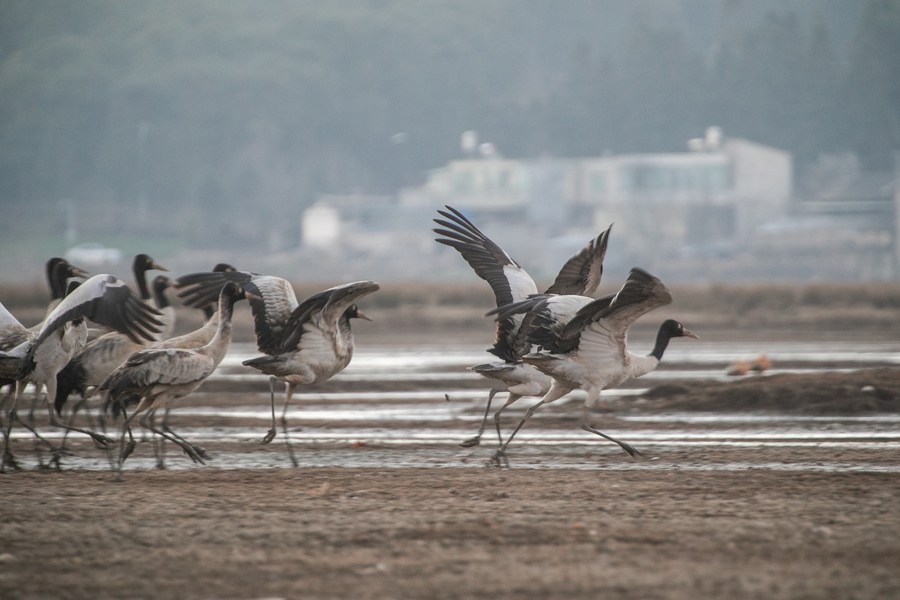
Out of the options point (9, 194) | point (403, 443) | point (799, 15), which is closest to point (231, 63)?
point (9, 194)

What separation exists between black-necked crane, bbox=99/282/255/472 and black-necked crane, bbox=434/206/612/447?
7.60ft

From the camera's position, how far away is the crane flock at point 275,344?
11.2 metres

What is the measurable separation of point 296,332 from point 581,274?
292 centimetres

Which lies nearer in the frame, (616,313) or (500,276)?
(616,313)

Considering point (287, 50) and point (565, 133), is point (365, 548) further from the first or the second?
point (287, 50)

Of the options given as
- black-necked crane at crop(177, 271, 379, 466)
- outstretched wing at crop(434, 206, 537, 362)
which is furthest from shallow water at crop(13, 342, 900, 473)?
outstretched wing at crop(434, 206, 537, 362)

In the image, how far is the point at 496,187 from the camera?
97312 mm

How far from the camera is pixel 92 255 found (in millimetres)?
89500

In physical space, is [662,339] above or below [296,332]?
below

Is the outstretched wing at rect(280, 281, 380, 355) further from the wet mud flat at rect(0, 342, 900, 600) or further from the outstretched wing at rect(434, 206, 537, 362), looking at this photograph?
the outstretched wing at rect(434, 206, 537, 362)

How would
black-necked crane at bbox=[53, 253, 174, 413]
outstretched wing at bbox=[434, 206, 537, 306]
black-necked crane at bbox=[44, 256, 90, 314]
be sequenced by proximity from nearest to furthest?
black-necked crane at bbox=[53, 253, 174, 413] < outstretched wing at bbox=[434, 206, 537, 306] < black-necked crane at bbox=[44, 256, 90, 314]

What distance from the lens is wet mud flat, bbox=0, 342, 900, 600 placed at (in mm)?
6766

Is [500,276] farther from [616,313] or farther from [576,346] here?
[616,313]

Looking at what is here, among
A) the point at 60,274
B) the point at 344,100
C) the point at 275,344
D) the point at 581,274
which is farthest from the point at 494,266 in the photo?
the point at 344,100
